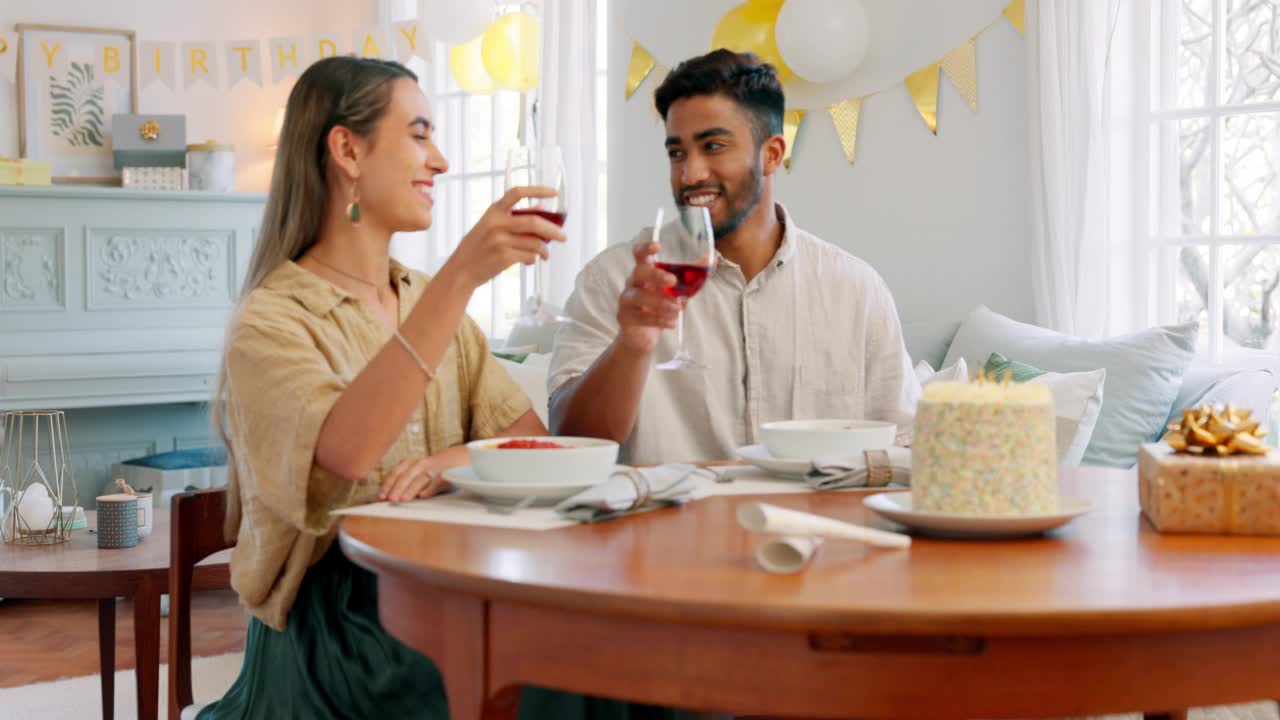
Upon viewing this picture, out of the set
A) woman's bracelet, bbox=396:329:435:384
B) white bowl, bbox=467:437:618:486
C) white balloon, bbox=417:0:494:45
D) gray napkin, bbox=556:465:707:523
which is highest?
white balloon, bbox=417:0:494:45

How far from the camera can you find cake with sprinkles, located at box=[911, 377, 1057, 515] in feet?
4.21

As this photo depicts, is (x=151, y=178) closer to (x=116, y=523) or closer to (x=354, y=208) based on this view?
(x=116, y=523)

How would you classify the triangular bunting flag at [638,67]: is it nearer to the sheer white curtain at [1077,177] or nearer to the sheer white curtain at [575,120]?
the sheer white curtain at [575,120]

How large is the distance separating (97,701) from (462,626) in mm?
2931

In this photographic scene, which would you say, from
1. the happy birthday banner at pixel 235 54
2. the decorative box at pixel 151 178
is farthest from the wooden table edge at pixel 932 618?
the decorative box at pixel 151 178

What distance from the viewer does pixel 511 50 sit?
5227mm

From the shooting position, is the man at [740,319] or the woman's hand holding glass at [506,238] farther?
the man at [740,319]

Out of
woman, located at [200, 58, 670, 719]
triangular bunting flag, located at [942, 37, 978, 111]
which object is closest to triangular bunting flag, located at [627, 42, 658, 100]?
triangular bunting flag, located at [942, 37, 978, 111]

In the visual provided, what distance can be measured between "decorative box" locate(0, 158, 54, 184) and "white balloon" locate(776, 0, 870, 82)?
3.71 m

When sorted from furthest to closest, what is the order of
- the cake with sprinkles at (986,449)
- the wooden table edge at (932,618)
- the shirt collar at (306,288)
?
the shirt collar at (306,288) < the cake with sprinkles at (986,449) < the wooden table edge at (932,618)

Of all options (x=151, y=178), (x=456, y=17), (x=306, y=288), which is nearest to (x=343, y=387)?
(x=306, y=288)

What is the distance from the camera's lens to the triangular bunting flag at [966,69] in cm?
398

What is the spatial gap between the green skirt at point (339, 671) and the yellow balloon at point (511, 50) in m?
3.75

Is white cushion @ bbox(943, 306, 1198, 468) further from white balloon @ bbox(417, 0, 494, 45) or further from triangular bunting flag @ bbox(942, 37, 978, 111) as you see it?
white balloon @ bbox(417, 0, 494, 45)
